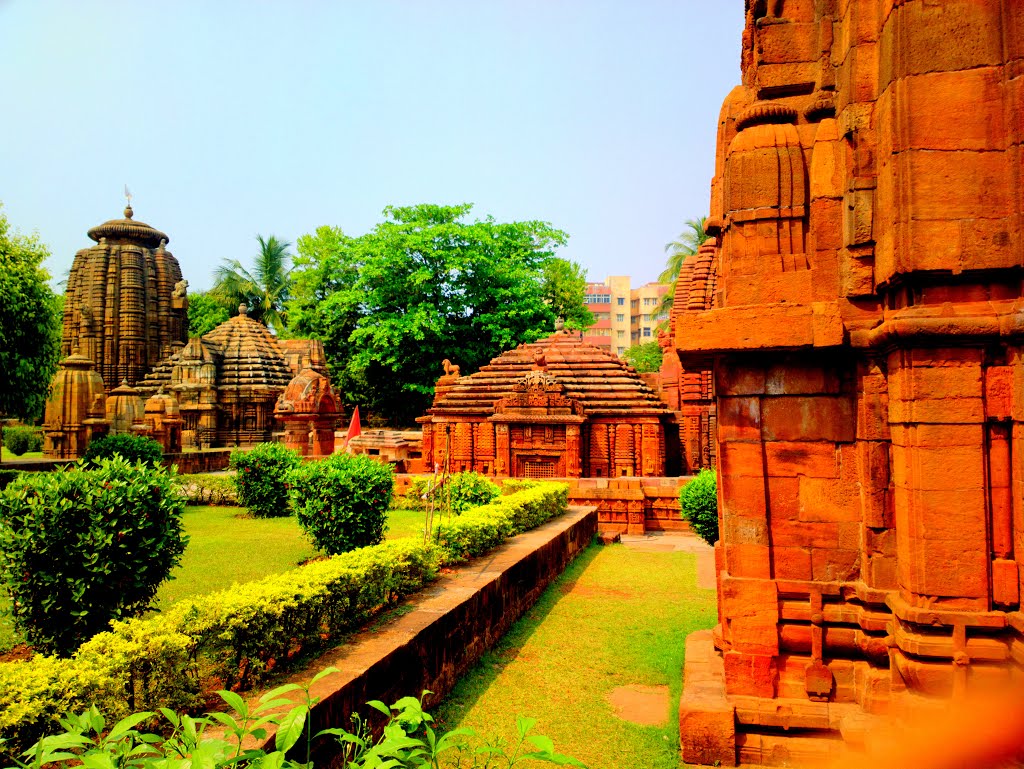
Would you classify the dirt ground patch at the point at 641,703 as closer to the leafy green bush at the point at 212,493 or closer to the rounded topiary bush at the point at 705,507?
the rounded topiary bush at the point at 705,507

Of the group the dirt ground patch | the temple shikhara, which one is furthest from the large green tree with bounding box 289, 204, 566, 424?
the dirt ground patch

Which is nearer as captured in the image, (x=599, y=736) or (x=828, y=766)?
(x=828, y=766)

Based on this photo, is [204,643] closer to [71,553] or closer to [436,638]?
[436,638]

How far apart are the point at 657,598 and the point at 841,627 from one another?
4392 millimetres

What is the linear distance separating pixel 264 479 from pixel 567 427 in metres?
6.86

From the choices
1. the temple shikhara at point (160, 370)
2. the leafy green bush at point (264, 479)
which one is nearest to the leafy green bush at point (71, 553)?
the leafy green bush at point (264, 479)

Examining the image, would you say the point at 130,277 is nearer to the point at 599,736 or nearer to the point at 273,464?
the point at 273,464

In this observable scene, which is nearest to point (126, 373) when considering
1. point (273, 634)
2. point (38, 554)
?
point (38, 554)

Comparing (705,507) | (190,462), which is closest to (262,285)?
(190,462)

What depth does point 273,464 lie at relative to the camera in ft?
48.7

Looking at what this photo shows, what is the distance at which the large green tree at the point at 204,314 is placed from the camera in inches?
1978

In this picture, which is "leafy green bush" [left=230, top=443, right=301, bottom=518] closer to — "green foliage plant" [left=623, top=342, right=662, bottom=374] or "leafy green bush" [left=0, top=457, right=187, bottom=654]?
"leafy green bush" [left=0, top=457, right=187, bottom=654]

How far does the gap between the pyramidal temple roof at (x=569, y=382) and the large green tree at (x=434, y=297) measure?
45.6 ft

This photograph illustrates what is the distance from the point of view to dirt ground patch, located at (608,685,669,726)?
16.3ft
